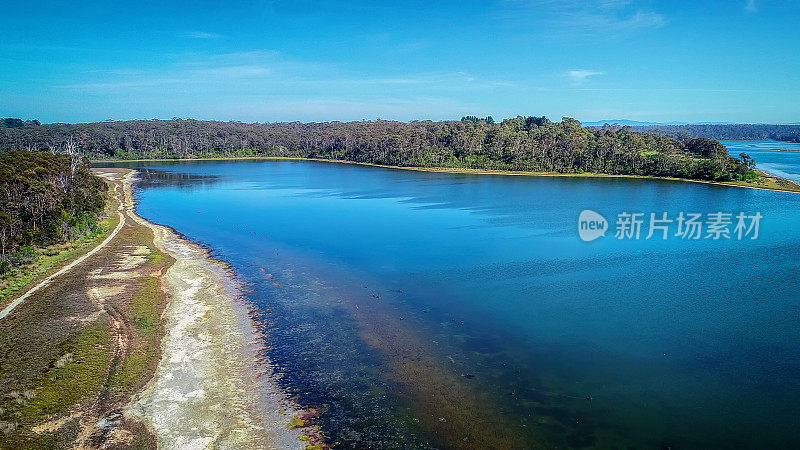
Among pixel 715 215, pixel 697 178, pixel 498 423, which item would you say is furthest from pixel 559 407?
pixel 697 178

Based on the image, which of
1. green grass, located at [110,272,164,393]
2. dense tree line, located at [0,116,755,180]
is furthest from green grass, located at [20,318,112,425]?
dense tree line, located at [0,116,755,180]

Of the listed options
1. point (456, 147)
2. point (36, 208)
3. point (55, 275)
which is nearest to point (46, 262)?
point (55, 275)

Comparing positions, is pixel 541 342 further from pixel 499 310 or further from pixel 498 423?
pixel 498 423

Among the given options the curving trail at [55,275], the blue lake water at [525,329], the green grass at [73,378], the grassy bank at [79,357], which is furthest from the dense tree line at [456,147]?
the green grass at [73,378]

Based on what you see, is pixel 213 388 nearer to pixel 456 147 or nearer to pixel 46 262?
pixel 46 262

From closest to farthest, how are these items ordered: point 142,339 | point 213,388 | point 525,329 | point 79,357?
point 213,388
point 79,357
point 142,339
point 525,329

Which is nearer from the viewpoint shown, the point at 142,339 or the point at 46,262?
the point at 142,339
